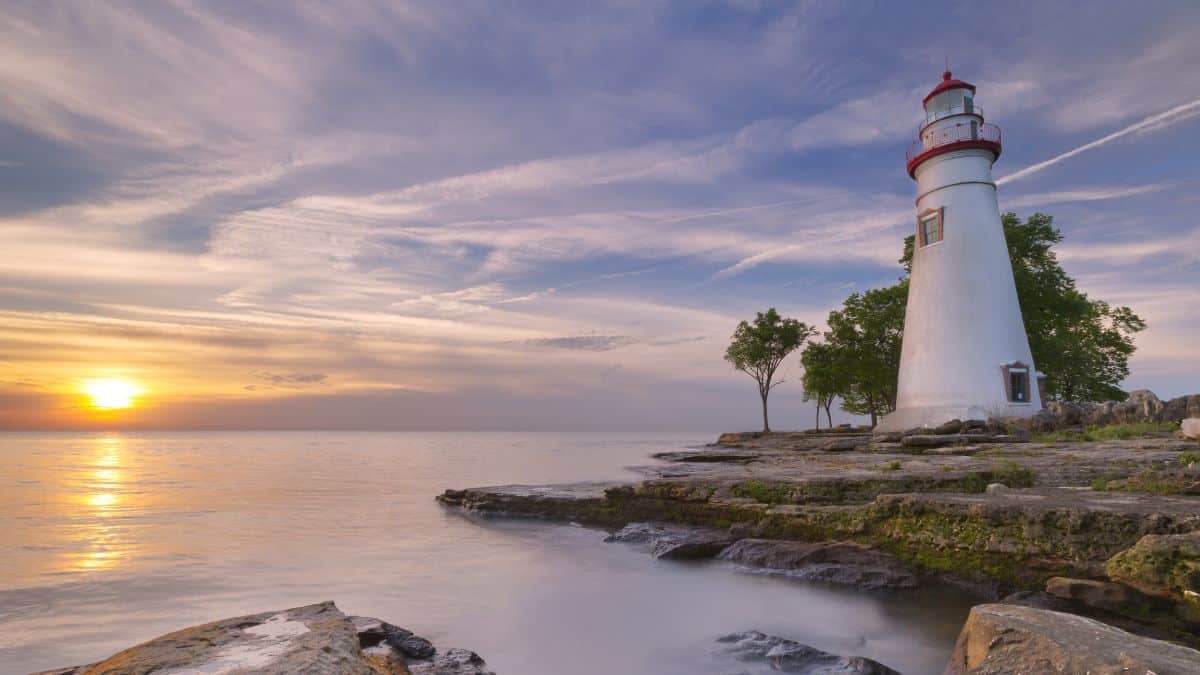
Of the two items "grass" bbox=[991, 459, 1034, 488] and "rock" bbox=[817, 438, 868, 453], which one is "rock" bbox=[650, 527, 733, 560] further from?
"rock" bbox=[817, 438, 868, 453]

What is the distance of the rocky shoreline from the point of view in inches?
159

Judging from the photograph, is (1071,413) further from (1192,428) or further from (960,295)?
(1192,428)

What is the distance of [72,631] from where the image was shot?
852 centimetres

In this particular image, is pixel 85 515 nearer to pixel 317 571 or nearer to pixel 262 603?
pixel 317 571

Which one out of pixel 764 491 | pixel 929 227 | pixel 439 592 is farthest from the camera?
pixel 929 227

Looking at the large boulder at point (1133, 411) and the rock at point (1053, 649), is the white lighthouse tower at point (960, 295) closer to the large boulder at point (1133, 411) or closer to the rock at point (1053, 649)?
the large boulder at point (1133, 411)

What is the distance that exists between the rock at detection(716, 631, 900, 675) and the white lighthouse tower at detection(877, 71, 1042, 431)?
22396 millimetres

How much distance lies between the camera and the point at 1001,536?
722 centimetres

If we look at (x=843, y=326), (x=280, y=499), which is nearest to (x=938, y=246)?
(x=843, y=326)

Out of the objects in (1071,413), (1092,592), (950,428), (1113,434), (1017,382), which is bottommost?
(1092,592)

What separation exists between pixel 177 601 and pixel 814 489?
10.8 m

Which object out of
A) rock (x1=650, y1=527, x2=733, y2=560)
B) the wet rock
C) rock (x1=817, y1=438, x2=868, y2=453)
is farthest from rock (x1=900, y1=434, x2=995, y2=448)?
rock (x1=650, y1=527, x2=733, y2=560)

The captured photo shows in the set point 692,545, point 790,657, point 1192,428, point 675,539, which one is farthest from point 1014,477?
point 1192,428

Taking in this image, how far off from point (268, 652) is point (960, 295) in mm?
28301
